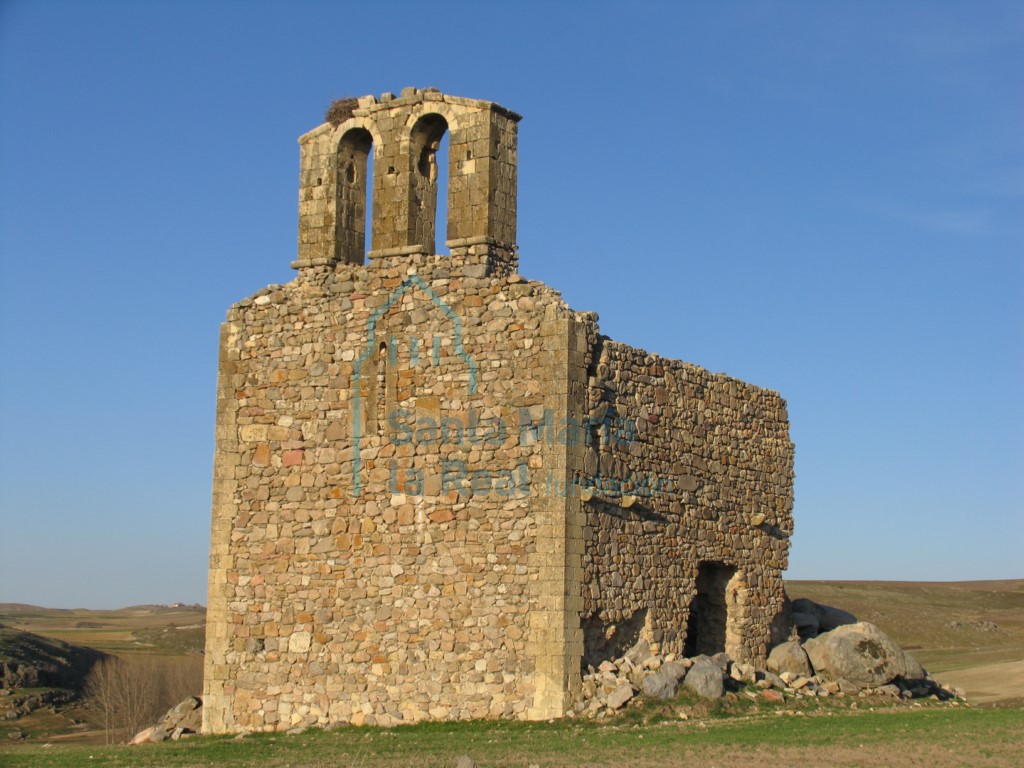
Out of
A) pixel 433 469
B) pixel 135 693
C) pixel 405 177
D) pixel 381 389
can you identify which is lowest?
pixel 135 693

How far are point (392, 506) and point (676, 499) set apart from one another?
13.7 feet

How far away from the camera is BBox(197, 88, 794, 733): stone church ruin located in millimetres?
18109

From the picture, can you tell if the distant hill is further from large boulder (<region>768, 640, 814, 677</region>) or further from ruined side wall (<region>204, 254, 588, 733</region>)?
large boulder (<region>768, 640, 814, 677</region>)

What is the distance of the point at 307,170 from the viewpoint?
20891 millimetres

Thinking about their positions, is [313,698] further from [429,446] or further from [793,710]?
[793,710]

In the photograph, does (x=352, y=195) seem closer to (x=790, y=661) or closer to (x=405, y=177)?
(x=405, y=177)

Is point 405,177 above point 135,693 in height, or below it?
above

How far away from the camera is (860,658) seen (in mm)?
20969

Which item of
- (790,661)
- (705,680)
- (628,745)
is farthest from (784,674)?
(628,745)

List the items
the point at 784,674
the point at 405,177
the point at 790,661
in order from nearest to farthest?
the point at 405,177
the point at 784,674
the point at 790,661

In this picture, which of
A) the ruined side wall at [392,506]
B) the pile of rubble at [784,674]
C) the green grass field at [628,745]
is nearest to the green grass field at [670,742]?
the green grass field at [628,745]

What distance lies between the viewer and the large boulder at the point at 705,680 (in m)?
18.3

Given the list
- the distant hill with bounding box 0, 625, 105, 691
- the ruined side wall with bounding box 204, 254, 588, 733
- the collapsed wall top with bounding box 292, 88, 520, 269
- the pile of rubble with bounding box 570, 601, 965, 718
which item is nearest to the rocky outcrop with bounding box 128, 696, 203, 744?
the ruined side wall with bounding box 204, 254, 588, 733

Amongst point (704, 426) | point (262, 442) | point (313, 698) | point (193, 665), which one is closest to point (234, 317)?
point (262, 442)
